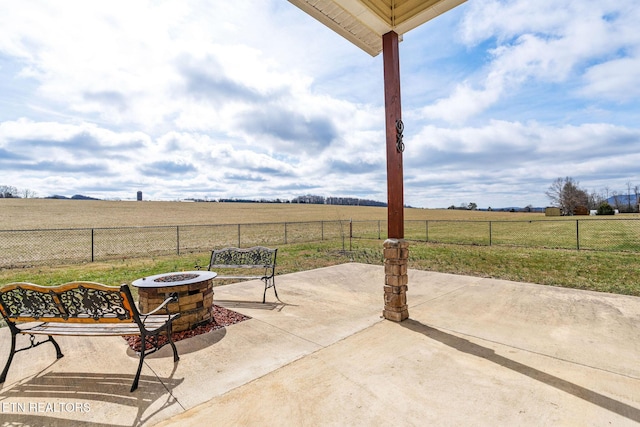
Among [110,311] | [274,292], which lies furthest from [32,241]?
[110,311]

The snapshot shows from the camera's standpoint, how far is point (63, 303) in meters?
2.69

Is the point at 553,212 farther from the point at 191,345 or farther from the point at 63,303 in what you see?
the point at 63,303

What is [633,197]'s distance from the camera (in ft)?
170

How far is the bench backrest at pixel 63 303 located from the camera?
259 cm

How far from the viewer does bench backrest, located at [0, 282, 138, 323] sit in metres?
2.59

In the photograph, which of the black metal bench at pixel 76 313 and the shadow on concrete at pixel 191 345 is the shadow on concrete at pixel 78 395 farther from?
the shadow on concrete at pixel 191 345

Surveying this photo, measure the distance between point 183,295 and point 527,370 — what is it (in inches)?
148

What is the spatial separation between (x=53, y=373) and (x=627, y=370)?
5.41m

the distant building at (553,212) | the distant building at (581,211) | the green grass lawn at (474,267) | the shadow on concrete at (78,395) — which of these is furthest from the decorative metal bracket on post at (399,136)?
the distant building at (581,211)

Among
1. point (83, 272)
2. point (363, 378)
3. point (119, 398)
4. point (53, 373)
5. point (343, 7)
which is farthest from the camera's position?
point (83, 272)

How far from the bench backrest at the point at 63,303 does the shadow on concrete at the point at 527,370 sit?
325cm

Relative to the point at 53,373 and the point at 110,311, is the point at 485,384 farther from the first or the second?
the point at 53,373

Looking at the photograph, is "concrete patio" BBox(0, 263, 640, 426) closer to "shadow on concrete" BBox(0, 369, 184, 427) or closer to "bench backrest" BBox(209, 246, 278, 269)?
"shadow on concrete" BBox(0, 369, 184, 427)

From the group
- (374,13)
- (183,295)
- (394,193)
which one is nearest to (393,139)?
(394,193)
